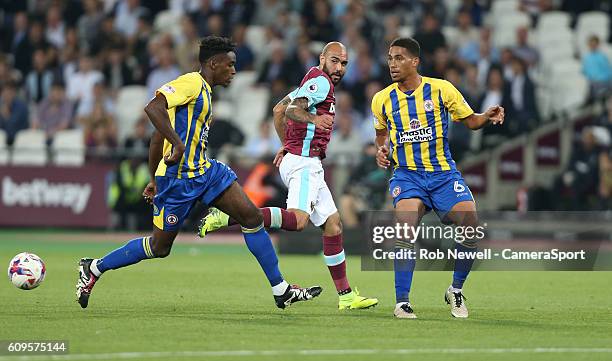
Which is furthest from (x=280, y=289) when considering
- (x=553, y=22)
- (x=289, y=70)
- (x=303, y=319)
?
(x=553, y=22)

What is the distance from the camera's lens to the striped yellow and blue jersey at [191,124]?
10.6m

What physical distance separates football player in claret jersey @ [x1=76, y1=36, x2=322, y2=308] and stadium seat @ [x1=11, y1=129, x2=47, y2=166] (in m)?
13.0

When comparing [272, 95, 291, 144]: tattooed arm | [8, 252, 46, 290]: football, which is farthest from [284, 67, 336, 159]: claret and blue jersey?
[8, 252, 46, 290]: football

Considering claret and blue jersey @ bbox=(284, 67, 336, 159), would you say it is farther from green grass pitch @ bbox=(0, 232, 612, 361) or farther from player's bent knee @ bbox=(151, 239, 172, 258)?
player's bent knee @ bbox=(151, 239, 172, 258)

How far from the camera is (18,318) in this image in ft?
33.4

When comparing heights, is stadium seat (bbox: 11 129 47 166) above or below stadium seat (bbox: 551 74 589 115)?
below

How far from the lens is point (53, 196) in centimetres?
2353

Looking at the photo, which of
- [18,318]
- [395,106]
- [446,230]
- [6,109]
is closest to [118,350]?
[18,318]

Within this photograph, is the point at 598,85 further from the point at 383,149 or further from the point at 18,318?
the point at 18,318

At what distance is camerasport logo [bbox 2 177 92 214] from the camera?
23516 millimetres

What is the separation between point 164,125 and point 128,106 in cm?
1476

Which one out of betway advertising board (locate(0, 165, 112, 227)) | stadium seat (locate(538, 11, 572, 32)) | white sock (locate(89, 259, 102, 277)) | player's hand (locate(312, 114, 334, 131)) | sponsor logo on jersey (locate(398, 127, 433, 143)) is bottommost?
betway advertising board (locate(0, 165, 112, 227))

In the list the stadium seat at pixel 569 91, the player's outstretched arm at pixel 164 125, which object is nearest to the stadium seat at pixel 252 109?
the stadium seat at pixel 569 91

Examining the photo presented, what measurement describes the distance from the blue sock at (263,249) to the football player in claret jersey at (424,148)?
1.13 m
